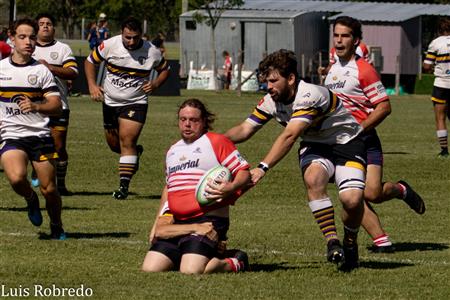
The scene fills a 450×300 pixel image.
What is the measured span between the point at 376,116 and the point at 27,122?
116 inches

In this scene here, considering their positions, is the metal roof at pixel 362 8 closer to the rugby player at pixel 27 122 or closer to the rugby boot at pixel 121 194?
the rugby boot at pixel 121 194

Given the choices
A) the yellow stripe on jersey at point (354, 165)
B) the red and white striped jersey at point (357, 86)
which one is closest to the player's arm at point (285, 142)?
the yellow stripe on jersey at point (354, 165)

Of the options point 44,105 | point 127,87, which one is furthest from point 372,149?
point 127,87

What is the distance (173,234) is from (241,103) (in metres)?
30.9

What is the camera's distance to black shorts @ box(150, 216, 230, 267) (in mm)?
9492

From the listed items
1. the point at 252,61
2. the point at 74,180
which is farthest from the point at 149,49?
the point at 252,61

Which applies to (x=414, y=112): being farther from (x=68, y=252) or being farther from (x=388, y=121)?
(x=68, y=252)

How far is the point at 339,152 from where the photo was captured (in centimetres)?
1020

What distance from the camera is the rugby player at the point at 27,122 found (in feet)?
36.7

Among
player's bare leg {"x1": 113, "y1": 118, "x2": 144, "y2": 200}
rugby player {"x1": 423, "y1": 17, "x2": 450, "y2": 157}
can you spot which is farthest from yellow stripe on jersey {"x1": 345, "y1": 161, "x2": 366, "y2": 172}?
rugby player {"x1": 423, "y1": 17, "x2": 450, "y2": 157}

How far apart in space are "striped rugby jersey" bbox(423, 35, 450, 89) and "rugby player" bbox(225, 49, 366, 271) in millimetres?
11076

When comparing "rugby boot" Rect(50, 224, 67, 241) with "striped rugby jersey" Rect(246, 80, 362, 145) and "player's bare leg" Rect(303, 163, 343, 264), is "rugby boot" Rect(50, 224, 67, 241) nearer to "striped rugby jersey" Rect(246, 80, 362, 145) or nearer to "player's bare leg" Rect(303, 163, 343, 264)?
"striped rugby jersey" Rect(246, 80, 362, 145)

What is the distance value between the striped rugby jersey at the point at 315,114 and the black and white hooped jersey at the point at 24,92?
6.96 feet

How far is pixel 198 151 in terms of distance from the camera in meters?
9.70
